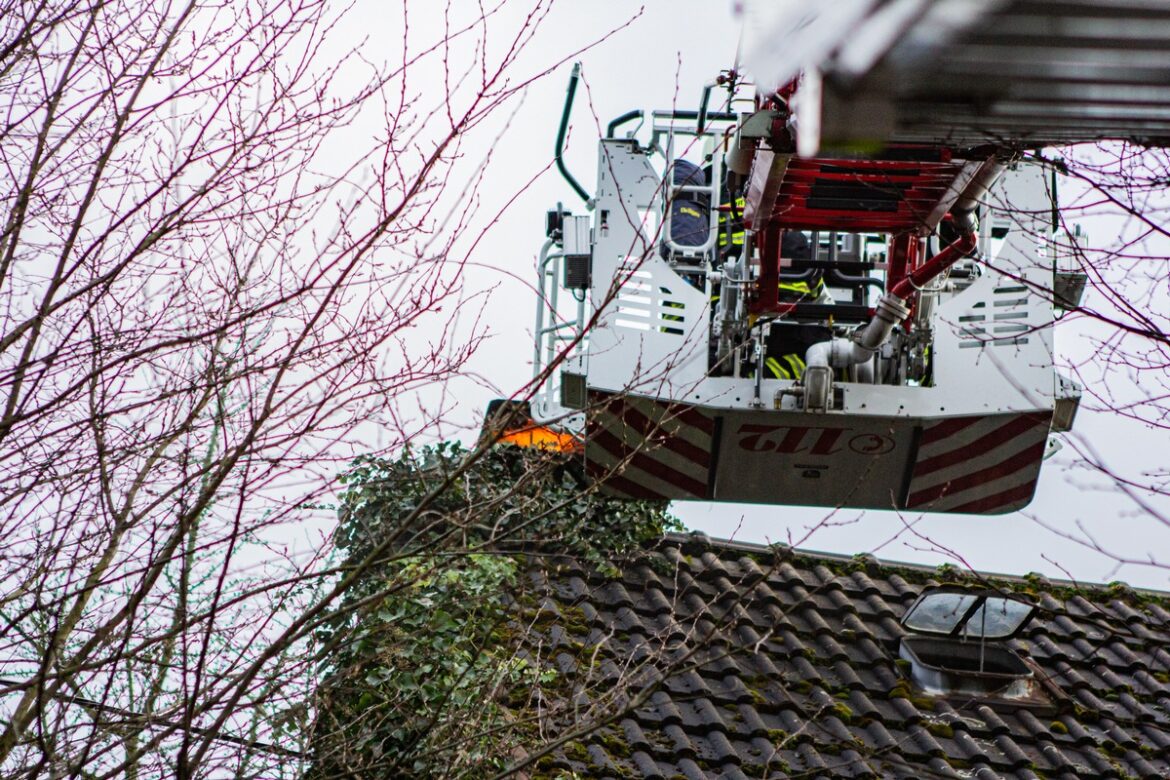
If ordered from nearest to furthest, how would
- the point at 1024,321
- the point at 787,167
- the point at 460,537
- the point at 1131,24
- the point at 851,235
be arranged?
the point at 1131,24
the point at 460,537
the point at 787,167
the point at 1024,321
the point at 851,235

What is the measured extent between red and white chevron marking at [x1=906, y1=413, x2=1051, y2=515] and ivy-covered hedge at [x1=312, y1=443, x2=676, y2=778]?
7.92 ft

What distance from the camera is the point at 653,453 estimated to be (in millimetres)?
9383

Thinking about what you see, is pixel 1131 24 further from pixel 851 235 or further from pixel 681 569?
pixel 851 235

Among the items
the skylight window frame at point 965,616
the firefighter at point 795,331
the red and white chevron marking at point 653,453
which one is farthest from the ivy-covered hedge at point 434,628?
the firefighter at point 795,331

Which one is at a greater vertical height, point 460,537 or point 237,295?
point 237,295

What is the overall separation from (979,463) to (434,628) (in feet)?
13.5

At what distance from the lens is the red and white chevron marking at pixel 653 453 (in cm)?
894

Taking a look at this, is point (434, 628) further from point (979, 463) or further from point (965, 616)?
point (979, 463)

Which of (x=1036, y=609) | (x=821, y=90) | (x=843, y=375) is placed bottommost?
(x=1036, y=609)

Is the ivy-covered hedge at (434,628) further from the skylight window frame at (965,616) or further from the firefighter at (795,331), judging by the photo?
the firefighter at (795,331)

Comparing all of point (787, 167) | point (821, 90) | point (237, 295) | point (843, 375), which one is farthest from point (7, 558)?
point (843, 375)

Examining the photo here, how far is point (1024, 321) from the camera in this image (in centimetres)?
892

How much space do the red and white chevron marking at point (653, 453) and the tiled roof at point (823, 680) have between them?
0.42 metres

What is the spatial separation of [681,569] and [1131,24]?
23.5 ft
